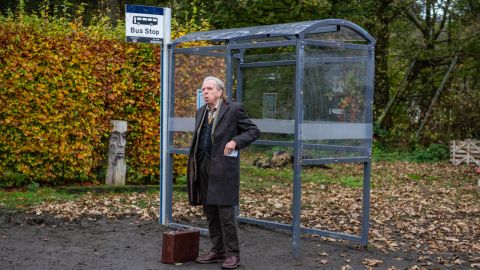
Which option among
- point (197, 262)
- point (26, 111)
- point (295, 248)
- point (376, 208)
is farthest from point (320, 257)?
point (26, 111)

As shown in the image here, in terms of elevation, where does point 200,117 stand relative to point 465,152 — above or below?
above

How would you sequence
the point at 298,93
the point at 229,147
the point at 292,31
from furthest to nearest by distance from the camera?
the point at 292,31 < the point at 298,93 < the point at 229,147

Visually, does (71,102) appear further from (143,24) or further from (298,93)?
(298,93)

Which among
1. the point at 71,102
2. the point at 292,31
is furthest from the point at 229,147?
the point at 71,102

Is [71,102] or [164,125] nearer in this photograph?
[164,125]

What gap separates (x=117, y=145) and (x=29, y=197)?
1975mm

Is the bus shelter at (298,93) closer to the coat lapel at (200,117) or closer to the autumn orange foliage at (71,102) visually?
the coat lapel at (200,117)

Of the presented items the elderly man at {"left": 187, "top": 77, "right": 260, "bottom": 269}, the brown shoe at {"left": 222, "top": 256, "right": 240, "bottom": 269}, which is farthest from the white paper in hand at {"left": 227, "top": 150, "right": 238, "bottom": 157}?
the brown shoe at {"left": 222, "top": 256, "right": 240, "bottom": 269}

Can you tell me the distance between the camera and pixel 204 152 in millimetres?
7434

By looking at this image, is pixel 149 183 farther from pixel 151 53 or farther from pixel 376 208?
pixel 376 208

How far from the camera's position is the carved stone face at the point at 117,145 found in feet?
42.2

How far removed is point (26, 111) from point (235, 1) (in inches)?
400

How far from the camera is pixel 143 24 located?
30.8 feet

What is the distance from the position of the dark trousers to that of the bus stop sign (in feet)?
8.26
